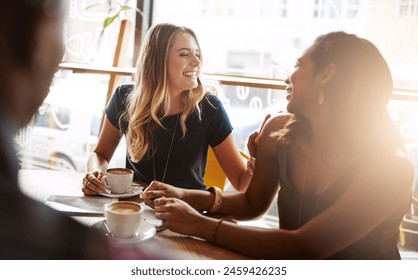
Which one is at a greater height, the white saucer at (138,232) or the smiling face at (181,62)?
the smiling face at (181,62)

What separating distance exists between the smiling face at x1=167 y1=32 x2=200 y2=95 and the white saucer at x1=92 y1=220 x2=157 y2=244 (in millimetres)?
700

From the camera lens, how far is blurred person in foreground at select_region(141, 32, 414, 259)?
98 centimetres

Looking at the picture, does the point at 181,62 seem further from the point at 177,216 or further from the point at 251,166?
the point at 177,216

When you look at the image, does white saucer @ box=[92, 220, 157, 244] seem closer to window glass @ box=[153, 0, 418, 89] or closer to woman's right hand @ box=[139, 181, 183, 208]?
woman's right hand @ box=[139, 181, 183, 208]

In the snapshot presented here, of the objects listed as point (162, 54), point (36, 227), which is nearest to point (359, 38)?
point (162, 54)

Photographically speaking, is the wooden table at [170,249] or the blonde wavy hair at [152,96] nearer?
the wooden table at [170,249]

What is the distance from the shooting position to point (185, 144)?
1.52m

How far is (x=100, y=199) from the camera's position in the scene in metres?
1.11

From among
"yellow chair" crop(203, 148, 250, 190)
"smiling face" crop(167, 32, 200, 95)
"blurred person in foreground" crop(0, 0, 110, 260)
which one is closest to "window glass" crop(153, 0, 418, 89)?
"smiling face" crop(167, 32, 200, 95)

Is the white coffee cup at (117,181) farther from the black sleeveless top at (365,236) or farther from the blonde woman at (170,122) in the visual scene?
the black sleeveless top at (365,236)

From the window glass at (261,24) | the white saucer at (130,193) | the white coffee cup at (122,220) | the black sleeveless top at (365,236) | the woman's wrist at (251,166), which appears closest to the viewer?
the white coffee cup at (122,220)

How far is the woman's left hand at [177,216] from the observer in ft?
3.14

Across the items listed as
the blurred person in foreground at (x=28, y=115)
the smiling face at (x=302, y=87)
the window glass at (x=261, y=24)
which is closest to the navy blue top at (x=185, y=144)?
the smiling face at (x=302, y=87)

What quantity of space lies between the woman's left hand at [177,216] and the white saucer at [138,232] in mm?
37
